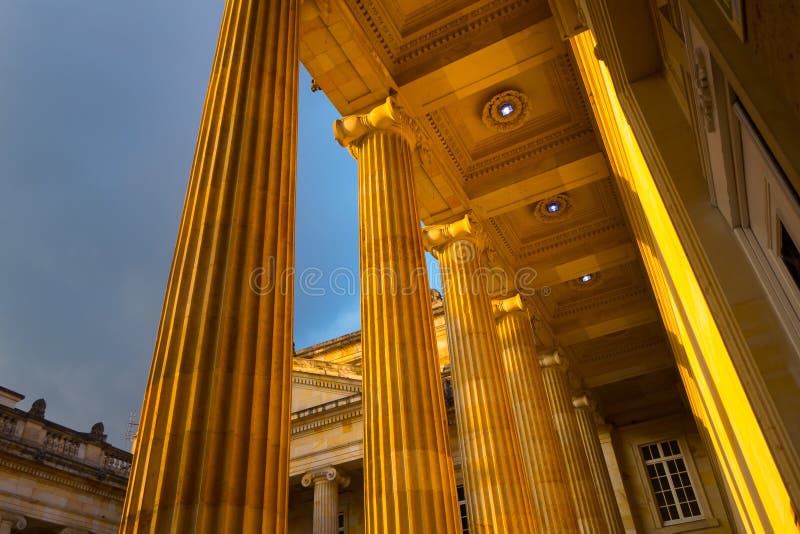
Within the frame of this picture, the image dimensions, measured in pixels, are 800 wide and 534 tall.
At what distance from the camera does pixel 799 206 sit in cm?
155

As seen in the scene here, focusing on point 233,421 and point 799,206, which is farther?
point 233,421

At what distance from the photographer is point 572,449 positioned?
15602 mm

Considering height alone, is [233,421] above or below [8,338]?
below

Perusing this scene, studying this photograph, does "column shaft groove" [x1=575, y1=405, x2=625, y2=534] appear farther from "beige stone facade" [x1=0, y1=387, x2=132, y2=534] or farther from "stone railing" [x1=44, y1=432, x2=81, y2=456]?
"stone railing" [x1=44, y1=432, x2=81, y2=456]

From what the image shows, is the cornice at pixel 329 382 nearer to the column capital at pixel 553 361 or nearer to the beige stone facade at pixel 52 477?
the beige stone facade at pixel 52 477

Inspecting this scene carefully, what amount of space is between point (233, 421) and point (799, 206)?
3645mm

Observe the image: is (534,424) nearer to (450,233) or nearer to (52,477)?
(450,233)

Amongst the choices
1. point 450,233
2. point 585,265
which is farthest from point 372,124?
point 585,265

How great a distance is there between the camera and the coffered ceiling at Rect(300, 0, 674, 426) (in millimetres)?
10195

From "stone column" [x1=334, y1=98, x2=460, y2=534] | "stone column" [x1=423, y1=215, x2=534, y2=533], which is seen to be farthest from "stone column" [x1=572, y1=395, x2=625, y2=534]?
"stone column" [x1=334, y1=98, x2=460, y2=534]

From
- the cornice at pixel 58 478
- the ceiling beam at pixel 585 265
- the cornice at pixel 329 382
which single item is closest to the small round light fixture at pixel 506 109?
the ceiling beam at pixel 585 265

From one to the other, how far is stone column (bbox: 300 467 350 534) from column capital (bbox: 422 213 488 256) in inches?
410

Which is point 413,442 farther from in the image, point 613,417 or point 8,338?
point 8,338

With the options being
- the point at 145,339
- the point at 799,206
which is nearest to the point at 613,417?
the point at 799,206
